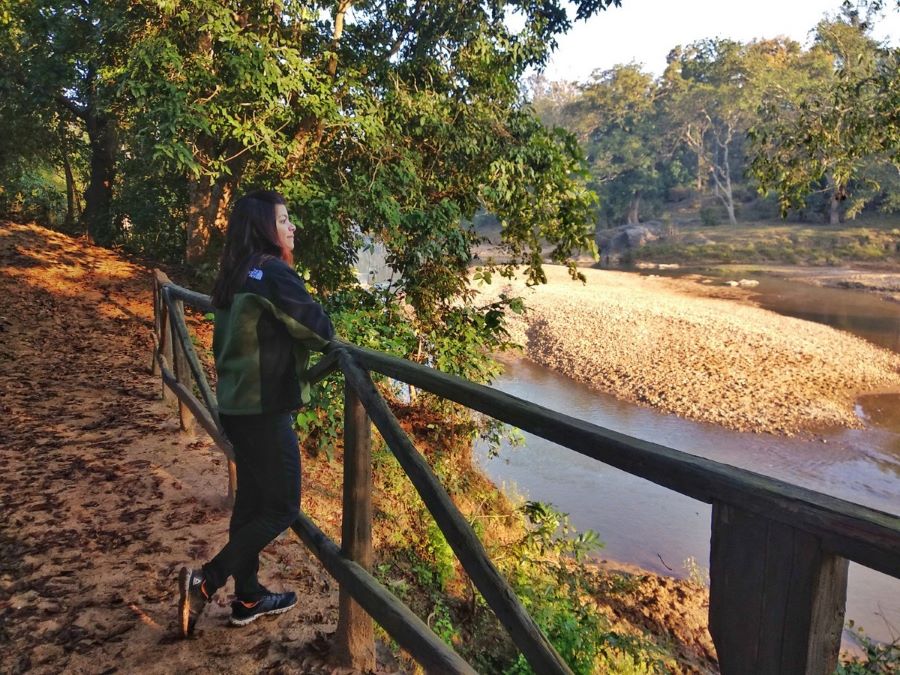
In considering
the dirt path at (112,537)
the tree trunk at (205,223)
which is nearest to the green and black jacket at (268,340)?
the dirt path at (112,537)

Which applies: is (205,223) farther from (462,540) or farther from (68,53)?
(462,540)

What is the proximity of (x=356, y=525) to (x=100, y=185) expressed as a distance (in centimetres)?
1535

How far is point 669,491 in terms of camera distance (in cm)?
1249

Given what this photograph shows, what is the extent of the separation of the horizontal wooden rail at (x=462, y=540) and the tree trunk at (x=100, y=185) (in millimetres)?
14301

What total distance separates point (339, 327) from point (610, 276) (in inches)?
1255

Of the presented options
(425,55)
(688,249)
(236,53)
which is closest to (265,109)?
(236,53)

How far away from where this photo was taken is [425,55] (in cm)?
815

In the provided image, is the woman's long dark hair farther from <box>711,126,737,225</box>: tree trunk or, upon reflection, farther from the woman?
<box>711,126,737,225</box>: tree trunk

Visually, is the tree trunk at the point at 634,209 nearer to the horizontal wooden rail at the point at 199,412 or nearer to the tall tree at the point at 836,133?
the tall tree at the point at 836,133

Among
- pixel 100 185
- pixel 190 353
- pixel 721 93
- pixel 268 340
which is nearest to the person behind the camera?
pixel 268 340

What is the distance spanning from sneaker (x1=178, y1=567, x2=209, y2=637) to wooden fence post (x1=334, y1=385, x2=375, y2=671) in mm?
616

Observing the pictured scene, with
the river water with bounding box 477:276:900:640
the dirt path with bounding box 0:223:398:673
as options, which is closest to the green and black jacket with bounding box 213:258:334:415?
the dirt path with bounding box 0:223:398:673

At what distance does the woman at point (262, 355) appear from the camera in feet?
7.97

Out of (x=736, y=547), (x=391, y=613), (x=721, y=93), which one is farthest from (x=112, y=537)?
(x=721, y=93)
